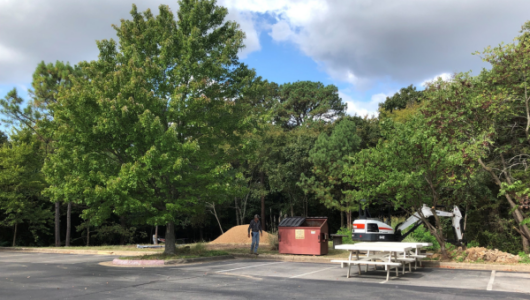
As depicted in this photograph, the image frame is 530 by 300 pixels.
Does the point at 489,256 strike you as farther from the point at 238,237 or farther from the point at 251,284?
the point at 238,237

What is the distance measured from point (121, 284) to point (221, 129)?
8.85 m

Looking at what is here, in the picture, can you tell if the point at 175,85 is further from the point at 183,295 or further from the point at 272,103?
the point at 272,103

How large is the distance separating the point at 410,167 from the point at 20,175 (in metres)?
24.8

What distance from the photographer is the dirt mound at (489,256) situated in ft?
40.4

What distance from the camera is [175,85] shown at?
15.1 m

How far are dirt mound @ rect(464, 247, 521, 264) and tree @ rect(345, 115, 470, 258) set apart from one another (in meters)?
0.81

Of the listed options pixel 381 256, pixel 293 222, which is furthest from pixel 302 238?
pixel 381 256

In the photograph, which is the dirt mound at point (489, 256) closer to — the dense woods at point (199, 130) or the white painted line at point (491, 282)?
the dense woods at point (199, 130)

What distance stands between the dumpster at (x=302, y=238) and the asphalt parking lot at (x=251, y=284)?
376 centimetres

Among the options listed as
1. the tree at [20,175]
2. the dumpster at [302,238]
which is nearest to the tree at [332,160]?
the dumpster at [302,238]

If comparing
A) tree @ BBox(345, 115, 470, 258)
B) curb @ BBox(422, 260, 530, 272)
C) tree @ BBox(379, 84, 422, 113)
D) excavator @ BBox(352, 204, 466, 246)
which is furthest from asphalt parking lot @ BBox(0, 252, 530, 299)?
tree @ BBox(379, 84, 422, 113)

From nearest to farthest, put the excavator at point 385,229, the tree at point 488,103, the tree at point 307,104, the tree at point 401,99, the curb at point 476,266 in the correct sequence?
1. the curb at point 476,266
2. the excavator at point 385,229
3. the tree at point 488,103
4. the tree at point 401,99
5. the tree at point 307,104

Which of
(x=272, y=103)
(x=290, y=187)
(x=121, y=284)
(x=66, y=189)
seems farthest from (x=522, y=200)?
(x=272, y=103)

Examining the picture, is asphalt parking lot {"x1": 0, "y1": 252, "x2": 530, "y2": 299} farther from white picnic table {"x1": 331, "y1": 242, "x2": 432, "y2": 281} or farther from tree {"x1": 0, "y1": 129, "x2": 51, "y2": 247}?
tree {"x1": 0, "y1": 129, "x2": 51, "y2": 247}
